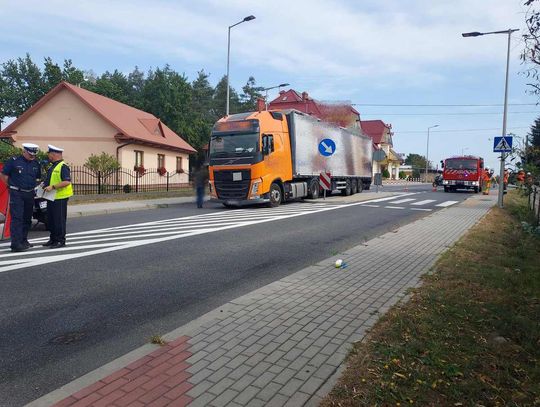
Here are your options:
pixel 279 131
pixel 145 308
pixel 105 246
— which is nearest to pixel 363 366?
pixel 145 308

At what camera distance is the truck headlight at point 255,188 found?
55.6 feet

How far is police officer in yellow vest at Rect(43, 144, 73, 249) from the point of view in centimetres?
823

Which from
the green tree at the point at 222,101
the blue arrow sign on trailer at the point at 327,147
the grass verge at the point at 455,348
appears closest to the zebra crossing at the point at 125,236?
the blue arrow sign on trailer at the point at 327,147

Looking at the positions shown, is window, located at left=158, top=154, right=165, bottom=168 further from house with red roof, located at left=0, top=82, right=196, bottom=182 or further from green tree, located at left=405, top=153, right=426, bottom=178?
green tree, located at left=405, top=153, right=426, bottom=178

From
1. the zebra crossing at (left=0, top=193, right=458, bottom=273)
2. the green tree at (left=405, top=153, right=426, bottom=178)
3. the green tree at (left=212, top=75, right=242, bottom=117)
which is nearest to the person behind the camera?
the zebra crossing at (left=0, top=193, right=458, bottom=273)

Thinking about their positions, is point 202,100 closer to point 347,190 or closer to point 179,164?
point 179,164

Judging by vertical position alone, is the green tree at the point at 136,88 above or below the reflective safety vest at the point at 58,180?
above

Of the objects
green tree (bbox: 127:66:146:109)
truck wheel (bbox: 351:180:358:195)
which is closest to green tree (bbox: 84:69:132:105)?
green tree (bbox: 127:66:146:109)

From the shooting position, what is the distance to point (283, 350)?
3723 mm

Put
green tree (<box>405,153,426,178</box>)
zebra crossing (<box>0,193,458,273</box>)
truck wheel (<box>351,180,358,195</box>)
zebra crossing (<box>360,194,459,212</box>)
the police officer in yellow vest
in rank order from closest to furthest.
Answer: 1. zebra crossing (<box>0,193,458,273</box>)
2. the police officer in yellow vest
3. zebra crossing (<box>360,194,459,212</box>)
4. truck wheel (<box>351,180,358,195</box>)
5. green tree (<box>405,153,426,178</box>)

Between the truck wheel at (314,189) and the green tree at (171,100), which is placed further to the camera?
the green tree at (171,100)

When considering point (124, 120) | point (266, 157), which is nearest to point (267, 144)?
point (266, 157)

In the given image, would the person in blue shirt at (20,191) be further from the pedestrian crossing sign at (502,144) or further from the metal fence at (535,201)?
the pedestrian crossing sign at (502,144)

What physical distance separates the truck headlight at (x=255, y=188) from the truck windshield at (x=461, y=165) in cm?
2267
